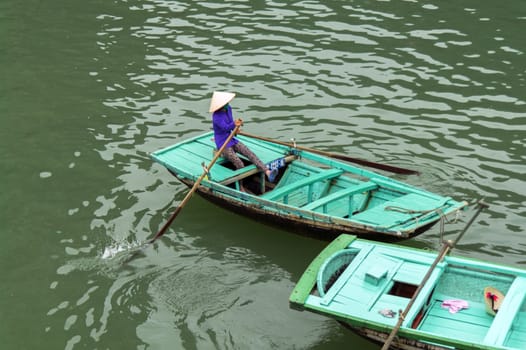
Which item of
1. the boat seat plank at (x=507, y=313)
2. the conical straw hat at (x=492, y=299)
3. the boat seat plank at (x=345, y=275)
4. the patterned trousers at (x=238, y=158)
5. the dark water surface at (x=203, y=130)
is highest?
Result: the boat seat plank at (x=507, y=313)

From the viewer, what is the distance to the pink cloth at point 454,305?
28.3ft

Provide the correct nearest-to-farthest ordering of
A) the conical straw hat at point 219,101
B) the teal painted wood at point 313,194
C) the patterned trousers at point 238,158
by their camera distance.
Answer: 1. the teal painted wood at point 313,194
2. the conical straw hat at point 219,101
3. the patterned trousers at point 238,158

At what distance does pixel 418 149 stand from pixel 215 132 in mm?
4192

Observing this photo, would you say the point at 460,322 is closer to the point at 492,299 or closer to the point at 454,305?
the point at 454,305

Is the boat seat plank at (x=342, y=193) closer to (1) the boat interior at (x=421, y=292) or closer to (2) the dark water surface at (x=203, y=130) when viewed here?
(2) the dark water surface at (x=203, y=130)

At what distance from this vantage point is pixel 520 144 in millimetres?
13336

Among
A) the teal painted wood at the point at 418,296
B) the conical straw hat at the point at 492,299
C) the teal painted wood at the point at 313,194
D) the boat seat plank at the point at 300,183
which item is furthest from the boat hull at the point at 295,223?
the conical straw hat at the point at 492,299

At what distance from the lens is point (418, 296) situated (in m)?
8.26

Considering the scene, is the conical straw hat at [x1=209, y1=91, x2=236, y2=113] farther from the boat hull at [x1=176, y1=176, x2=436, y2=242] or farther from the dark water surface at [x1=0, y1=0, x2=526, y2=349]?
the dark water surface at [x1=0, y1=0, x2=526, y2=349]

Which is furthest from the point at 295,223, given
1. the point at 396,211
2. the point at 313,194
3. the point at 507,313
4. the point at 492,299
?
the point at 507,313

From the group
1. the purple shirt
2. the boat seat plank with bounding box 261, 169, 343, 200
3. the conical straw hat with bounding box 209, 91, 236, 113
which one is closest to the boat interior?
the boat seat plank with bounding box 261, 169, 343, 200

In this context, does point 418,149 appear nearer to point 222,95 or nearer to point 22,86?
point 222,95

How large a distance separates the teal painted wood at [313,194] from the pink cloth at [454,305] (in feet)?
4.03

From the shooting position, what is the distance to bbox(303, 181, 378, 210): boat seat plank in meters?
10.5
